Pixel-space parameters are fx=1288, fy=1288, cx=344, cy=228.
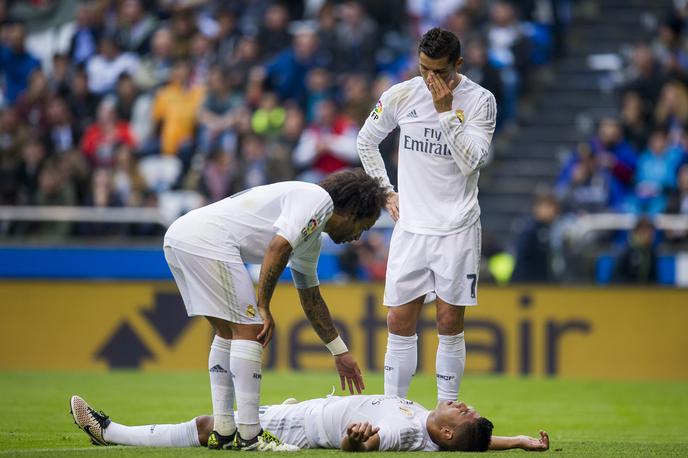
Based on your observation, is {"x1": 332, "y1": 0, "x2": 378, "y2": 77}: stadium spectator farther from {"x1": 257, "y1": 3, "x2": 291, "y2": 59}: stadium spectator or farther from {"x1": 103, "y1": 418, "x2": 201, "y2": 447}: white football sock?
{"x1": 103, "y1": 418, "x2": 201, "y2": 447}: white football sock

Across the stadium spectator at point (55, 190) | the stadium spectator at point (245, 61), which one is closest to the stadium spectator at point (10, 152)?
the stadium spectator at point (55, 190)

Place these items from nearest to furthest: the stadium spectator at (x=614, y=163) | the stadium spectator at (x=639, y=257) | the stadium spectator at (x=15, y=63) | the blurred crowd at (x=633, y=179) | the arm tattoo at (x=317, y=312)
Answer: the arm tattoo at (x=317, y=312)
the stadium spectator at (x=639, y=257)
the blurred crowd at (x=633, y=179)
the stadium spectator at (x=614, y=163)
the stadium spectator at (x=15, y=63)

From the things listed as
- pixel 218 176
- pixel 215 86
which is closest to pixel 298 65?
pixel 215 86

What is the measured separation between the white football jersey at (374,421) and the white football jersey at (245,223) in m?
1.03

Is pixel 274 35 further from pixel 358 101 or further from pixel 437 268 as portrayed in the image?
pixel 437 268

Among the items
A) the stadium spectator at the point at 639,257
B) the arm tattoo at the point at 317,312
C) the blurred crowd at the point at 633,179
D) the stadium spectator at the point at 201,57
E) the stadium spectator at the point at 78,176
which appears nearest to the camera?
the arm tattoo at the point at 317,312

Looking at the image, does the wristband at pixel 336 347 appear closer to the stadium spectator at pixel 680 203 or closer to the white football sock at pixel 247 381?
the white football sock at pixel 247 381

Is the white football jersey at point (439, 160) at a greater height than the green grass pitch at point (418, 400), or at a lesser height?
greater

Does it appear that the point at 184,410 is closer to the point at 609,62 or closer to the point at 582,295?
the point at 582,295

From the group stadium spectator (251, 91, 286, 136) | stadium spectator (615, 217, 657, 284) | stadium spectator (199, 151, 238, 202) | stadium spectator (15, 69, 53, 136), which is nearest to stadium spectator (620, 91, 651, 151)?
stadium spectator (615, 217, 657, 284)

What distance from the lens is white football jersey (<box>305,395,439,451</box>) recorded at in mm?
7992

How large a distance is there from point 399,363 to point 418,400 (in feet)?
11.7

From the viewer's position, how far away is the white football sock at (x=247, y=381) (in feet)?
25.9

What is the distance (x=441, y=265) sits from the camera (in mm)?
8977
